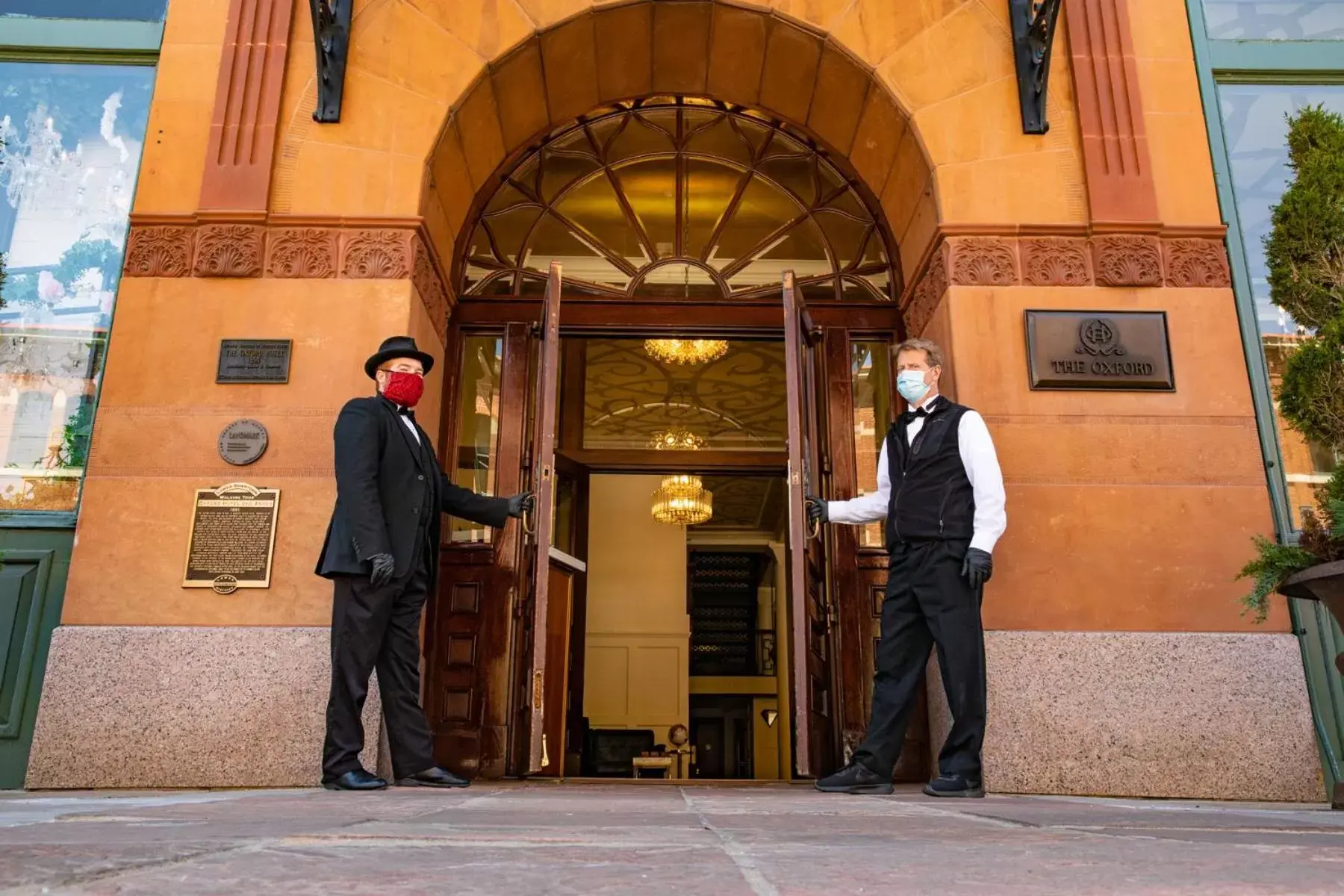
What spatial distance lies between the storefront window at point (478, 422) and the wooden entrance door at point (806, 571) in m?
1.85

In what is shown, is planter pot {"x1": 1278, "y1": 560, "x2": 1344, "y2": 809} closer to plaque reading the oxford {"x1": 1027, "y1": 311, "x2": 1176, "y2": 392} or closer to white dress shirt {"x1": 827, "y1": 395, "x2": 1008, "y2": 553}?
white dress shirt {"x1": 827, "y1": 395, "x2": 1008, "y2": 553}

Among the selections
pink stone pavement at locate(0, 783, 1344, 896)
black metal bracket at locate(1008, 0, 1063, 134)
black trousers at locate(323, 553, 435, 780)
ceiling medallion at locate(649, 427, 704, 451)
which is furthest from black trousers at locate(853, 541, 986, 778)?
ceiling medallion at locate(649, 427, 704, 451)

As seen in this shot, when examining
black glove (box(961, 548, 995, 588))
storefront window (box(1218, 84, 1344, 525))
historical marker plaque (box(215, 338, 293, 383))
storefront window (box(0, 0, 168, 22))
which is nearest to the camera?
black glove (box(961, 548, 995, 588))

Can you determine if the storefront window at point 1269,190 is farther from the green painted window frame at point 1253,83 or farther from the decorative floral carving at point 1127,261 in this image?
the decorative floral carving at point 1127,261

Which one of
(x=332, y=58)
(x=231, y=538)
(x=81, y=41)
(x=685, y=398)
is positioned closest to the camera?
(x=231, y=538)

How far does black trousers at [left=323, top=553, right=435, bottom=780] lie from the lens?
4.18 metres

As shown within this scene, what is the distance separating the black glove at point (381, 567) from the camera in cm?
420

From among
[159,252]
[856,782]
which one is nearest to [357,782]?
[856,782]

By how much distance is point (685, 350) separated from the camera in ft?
34.1

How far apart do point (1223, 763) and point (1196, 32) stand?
13.9 feet

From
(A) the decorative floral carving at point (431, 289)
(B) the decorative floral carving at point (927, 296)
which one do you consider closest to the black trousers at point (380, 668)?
(A) the decorative floral carving at point (431, 289)

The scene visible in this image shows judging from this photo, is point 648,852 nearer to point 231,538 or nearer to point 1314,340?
point 1314,340

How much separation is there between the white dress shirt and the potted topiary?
995 mm

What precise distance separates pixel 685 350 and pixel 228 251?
17.8 feet
